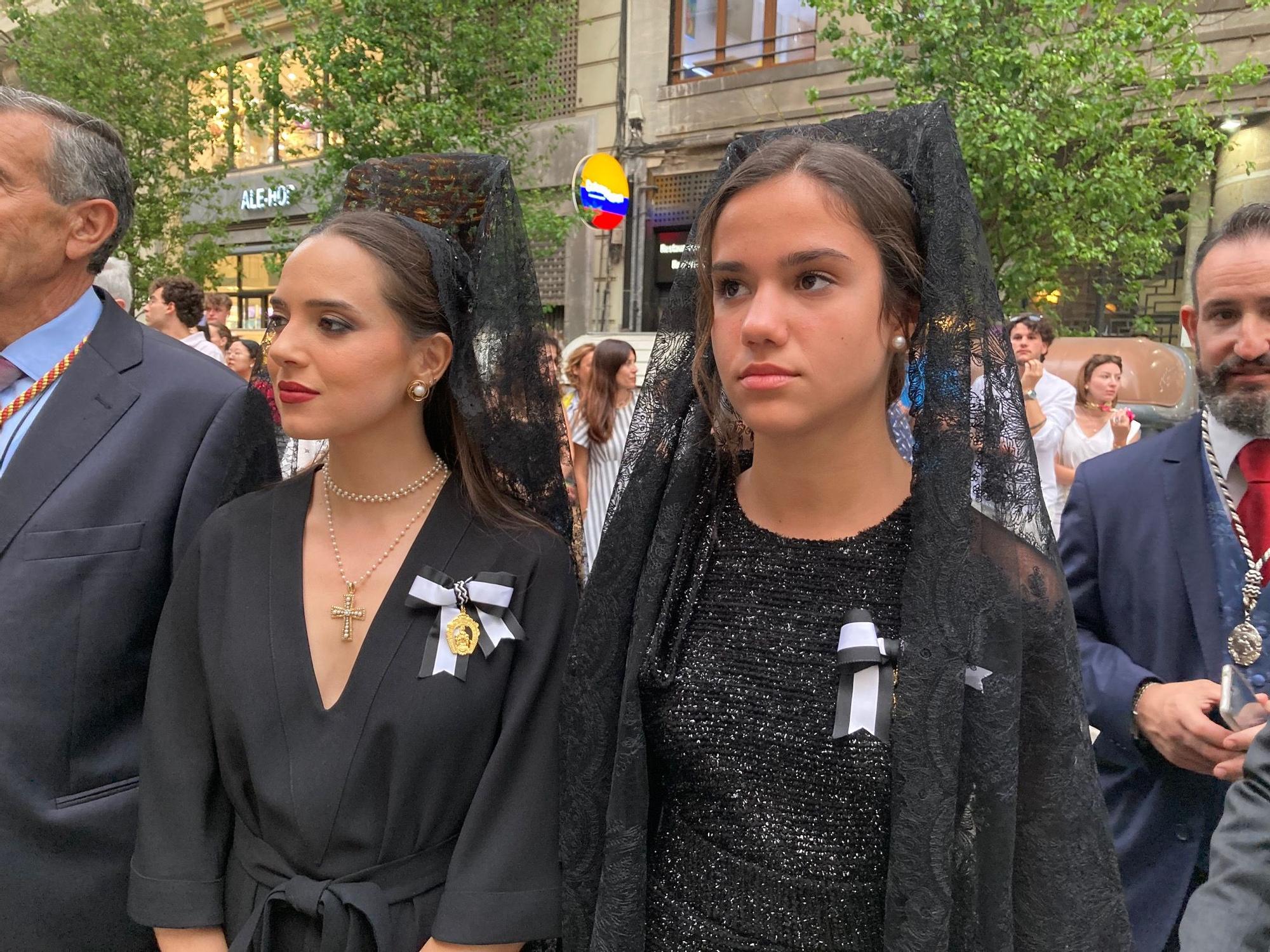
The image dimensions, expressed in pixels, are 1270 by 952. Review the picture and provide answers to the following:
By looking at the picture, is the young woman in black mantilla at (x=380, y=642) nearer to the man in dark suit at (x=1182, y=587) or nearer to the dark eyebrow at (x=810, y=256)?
the dark eyebrow at (x=810, y=256)

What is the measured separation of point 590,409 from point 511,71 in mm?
6435

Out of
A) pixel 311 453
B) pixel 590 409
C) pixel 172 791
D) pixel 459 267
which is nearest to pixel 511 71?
pixel 590 409

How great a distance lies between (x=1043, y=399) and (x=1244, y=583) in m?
4.32

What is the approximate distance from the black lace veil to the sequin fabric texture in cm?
53

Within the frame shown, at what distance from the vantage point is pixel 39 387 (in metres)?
2.21

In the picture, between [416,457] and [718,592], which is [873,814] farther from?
[416,457]

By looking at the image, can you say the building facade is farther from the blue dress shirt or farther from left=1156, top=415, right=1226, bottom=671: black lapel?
left=1156, top=415, right=1226, bottom=671: black lapel

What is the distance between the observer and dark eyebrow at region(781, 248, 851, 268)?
154cm

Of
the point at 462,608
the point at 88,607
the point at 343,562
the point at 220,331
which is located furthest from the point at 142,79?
the point at 462,608

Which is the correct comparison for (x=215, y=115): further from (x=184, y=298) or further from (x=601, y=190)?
(x=184, y=298)

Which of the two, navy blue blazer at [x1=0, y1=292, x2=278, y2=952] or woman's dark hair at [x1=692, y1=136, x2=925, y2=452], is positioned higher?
woman's dark hair at [x1=692, y1=136, x2=925, y2=452]

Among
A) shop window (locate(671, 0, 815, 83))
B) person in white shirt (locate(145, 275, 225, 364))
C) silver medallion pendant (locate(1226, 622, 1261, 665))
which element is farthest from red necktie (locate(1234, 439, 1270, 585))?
shop window (locate(671, 0, 815, 83))

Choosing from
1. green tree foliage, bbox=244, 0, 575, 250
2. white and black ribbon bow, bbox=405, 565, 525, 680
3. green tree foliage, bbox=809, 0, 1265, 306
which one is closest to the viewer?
white and black ribbon bow, bbox=405, 565, 525, 680

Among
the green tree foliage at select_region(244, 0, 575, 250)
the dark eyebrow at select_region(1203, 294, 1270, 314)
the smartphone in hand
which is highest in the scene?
the green tree foliage at select_region(244, 0, 575, 250)
